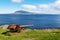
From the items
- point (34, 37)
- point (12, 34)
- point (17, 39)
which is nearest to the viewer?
point (17, 39)

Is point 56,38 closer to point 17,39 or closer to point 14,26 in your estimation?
point 17,39

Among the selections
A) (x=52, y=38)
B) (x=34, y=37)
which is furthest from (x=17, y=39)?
(x=52, y=38)

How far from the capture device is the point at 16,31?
28219 millimetres

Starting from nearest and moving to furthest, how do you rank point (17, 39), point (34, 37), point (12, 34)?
1. point (17, 39)
2. point (34, 37)
3. point (12, 34)

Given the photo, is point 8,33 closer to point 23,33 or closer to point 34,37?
point 23,33

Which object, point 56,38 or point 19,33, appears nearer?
point 56,38

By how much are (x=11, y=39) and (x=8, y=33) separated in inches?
153

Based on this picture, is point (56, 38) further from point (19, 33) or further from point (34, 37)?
point (19, 33)

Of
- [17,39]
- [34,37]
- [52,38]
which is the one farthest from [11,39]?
[52,38]

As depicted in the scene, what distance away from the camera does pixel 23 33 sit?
27.8 meters

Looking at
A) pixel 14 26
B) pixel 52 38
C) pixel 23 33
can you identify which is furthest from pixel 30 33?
pixel 52 38

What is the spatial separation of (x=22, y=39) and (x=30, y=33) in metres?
3.88

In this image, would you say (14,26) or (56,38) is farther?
(14,26)

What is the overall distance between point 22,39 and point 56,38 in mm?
4544
